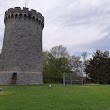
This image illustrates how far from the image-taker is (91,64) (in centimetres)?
4638

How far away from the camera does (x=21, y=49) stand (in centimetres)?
3203

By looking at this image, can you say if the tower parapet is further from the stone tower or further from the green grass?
the green grass

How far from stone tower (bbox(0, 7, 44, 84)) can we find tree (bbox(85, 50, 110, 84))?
15322 millimetres

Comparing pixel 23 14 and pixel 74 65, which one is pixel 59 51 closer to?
pixel 74 65

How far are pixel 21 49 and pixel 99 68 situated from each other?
19.3 metres

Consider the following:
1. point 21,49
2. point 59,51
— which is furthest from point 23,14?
point 59,51

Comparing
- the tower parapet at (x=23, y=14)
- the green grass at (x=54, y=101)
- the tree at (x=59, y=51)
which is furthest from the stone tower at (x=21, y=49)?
the tree at (x=59, y=51)

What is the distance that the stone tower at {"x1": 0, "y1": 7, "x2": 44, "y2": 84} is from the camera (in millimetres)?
31719

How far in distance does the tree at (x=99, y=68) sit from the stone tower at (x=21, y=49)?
15322 millimetres

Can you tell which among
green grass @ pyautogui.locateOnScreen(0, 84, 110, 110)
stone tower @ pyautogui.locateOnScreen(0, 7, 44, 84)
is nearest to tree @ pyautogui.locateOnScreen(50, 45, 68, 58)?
stone tower @ pyautogui.locateOnScreen(0, 7, 44, 84)

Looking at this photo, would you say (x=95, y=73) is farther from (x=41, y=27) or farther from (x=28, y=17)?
(x=28, y=17)

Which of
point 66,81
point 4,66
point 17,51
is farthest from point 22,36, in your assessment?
point 66,81

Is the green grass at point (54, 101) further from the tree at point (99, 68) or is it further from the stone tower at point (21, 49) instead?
the tree at point (99, 68)

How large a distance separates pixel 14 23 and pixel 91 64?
2043 cm
